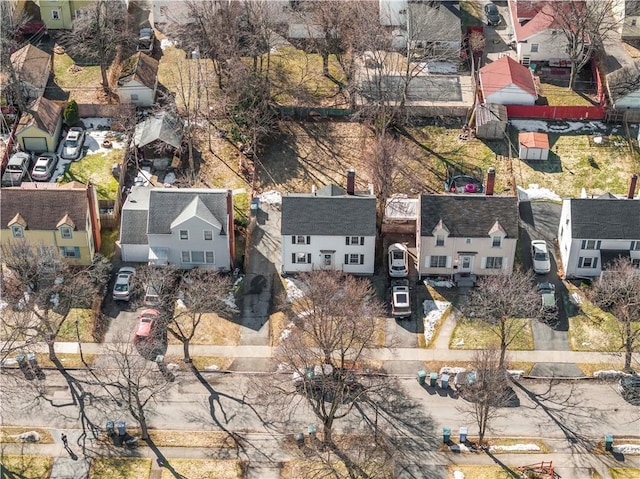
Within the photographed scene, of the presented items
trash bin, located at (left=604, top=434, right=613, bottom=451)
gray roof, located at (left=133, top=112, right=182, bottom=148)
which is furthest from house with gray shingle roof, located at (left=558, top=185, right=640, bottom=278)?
gray roof, located at (left=133, top=112, right=182, bottom=148)

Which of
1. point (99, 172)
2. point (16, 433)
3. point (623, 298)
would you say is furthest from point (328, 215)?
point (16, 433)

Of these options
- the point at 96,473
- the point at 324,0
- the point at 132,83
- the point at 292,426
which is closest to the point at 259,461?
the point at 292,426

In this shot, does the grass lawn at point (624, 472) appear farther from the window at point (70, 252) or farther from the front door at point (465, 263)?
the window at point (70, 252)

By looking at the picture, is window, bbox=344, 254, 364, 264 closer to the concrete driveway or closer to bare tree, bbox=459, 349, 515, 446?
bare tree, bbox=459, 349, 515, 446

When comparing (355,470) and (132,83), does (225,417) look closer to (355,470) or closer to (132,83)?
(355,470)

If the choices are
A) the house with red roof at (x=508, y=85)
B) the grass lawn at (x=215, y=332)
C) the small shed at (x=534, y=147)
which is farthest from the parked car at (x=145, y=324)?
the house with red roof at (x=508, y=85)
